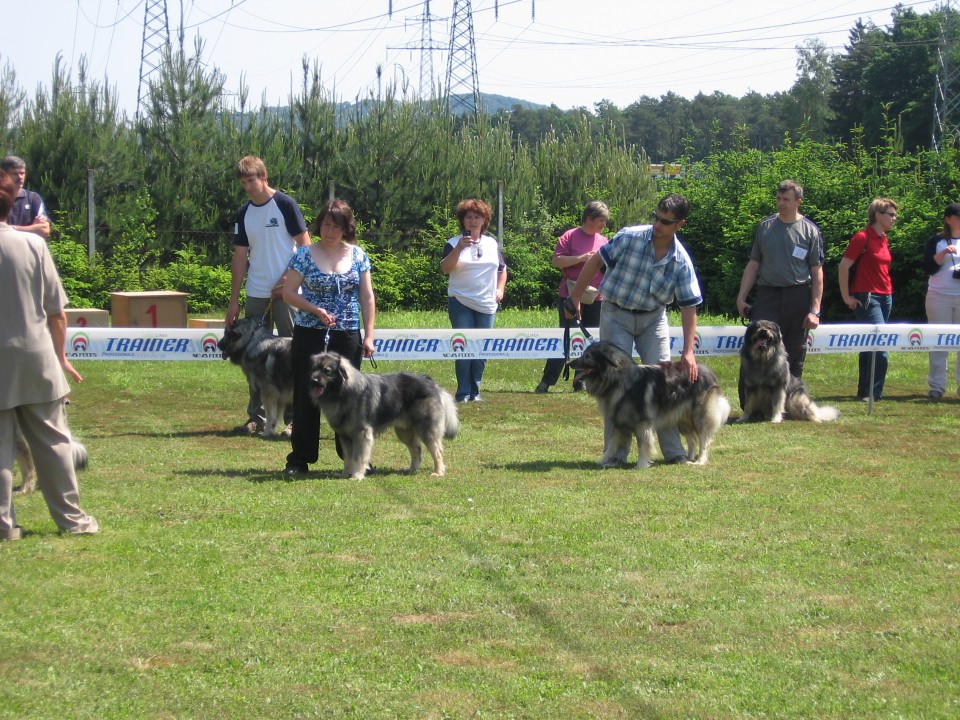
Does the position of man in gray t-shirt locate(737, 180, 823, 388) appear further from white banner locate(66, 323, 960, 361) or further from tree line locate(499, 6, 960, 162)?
tree line locate(499, 6, 960, 162)

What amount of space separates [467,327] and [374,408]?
3.99 m

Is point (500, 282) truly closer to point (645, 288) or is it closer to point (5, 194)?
point (645, 288)

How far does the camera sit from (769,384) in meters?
10.9

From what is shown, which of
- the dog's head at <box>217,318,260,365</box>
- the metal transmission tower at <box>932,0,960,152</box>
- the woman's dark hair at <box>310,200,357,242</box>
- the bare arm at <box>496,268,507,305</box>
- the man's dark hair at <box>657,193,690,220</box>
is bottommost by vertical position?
the dog's head at <box>217,318,260,365</box>

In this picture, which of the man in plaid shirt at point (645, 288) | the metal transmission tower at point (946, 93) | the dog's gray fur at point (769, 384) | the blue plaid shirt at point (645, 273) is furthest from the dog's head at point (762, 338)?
the metal transmission tower at point (946, 93)

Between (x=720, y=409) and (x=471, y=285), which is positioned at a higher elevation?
(x=471, y=285)

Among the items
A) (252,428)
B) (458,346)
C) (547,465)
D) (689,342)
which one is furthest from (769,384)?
(252,428)

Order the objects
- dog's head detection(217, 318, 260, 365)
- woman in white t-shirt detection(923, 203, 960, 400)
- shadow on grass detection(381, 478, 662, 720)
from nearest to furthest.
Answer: shadow on grass detection(381, 478, 662, 720) → dog's head detection(217, 318, 260, 365) → woman in white t-shirt detection(923, 203, 960, 400)

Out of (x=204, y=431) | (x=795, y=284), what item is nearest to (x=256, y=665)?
(x=204, y=431)

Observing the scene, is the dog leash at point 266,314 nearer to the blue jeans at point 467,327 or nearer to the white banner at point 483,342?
the white banner at point 483,342

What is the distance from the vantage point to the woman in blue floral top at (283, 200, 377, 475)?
25.9ft

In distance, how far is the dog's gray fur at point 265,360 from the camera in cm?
975

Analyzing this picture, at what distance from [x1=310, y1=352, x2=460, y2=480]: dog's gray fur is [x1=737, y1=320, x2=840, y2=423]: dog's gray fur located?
357 centimetres

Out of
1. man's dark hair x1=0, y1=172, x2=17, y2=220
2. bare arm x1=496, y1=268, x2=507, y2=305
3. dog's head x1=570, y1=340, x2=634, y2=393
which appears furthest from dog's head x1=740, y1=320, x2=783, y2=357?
man's dark hair x1=0, y1=172, x2=17, y2=220
